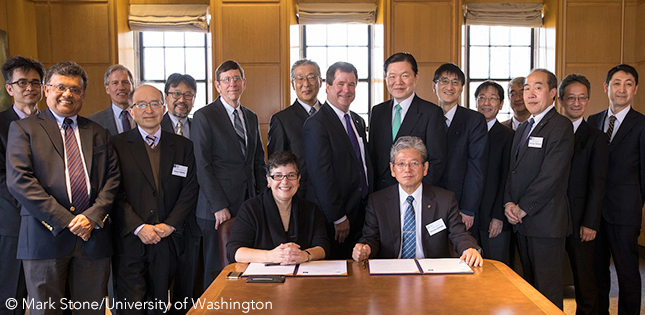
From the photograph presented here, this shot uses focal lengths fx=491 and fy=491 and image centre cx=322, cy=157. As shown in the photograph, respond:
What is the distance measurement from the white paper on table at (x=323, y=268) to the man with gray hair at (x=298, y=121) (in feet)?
3.92

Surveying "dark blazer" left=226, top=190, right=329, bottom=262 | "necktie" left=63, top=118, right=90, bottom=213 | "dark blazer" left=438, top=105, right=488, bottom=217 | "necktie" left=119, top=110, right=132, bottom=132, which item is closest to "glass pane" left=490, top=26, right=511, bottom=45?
"dark blazer" left=438, top=105, right=488, bottom=217

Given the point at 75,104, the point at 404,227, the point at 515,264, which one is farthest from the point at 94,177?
the point at 515,264

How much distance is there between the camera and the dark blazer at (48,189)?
2543mm

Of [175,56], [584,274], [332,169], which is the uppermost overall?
[175,56]

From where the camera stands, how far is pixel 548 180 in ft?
10.2

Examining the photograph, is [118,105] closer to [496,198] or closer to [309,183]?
[309,183]

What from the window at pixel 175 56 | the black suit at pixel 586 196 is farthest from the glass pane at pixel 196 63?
the black suit at pixel 586 196

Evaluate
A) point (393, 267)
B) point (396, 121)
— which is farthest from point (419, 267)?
point (396, 121)

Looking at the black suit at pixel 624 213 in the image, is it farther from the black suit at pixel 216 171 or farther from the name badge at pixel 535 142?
the black suit at pixel 216 171

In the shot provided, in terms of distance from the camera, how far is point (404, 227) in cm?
272

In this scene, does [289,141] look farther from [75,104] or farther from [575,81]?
[575,81]

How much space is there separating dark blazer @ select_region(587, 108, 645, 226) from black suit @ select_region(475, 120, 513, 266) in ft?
2.46

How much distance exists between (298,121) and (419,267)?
1.74m

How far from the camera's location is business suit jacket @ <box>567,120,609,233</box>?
3.41 meters
